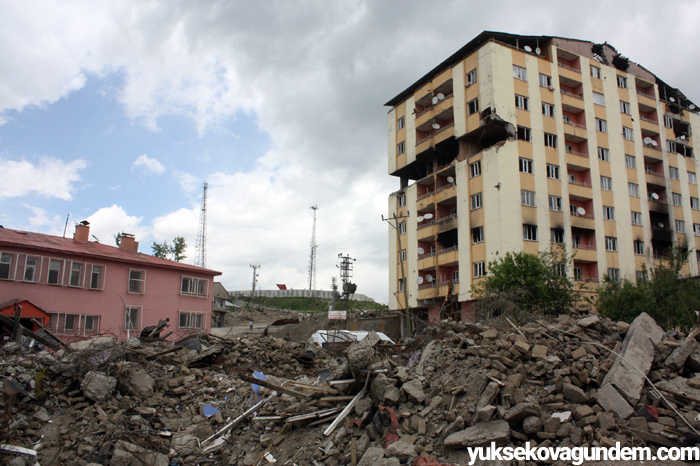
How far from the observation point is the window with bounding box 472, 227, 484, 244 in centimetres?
3388

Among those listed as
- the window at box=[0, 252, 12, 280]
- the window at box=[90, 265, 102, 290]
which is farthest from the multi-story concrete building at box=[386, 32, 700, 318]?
the window at box=[0, 252, 12, 280]

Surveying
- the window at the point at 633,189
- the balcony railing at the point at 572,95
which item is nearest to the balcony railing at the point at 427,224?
the balcony railing at the point at 572,95

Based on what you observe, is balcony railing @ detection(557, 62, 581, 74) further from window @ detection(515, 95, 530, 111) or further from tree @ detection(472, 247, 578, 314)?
tree @ detection(472, 247, 578, 314)

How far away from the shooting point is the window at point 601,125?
128ft

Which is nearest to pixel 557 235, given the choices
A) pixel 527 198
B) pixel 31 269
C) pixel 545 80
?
pixel 527 198

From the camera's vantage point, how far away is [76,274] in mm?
24656

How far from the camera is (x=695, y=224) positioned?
42.7 m

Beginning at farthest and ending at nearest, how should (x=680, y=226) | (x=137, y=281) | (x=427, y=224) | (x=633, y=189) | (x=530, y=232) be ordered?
(x=680, y=226)
(x=633, y=189)
(x=427, y=224)
(x=530, y=232)
(x=137, y=281)

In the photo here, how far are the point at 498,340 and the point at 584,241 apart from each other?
30.1 m

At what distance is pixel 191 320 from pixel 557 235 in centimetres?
2545

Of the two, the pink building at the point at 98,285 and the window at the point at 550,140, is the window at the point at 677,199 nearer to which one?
the window at the point at 550,140

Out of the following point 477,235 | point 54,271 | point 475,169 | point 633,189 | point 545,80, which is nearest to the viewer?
point 54,271

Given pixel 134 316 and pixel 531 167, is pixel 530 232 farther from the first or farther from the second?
pixel 134 316

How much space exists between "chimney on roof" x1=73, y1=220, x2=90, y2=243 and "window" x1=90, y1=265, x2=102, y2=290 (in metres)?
3.65
